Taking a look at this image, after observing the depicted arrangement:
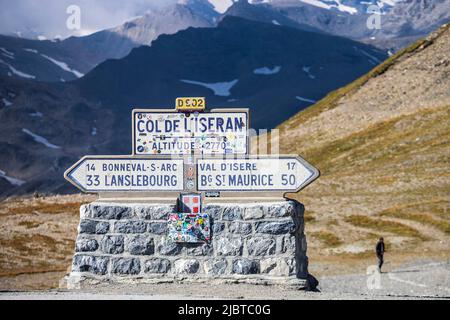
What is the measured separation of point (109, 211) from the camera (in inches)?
742

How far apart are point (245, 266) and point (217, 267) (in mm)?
625

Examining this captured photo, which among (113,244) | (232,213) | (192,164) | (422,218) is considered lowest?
(113,244)

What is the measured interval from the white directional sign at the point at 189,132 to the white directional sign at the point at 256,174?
0.33 m

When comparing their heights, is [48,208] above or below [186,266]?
above

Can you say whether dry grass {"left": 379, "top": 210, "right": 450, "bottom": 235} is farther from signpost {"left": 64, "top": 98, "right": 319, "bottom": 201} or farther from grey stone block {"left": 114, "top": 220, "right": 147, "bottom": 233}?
grey stone block {"left": 114, "top": 220, "right": 147, "bottom": 233}

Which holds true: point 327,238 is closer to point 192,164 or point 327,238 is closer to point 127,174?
point 192,164

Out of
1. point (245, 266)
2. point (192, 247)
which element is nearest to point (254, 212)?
point (245, 266)

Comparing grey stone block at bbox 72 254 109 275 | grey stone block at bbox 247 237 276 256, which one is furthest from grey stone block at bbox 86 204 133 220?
grey stone block at bbox 247 237 276 256

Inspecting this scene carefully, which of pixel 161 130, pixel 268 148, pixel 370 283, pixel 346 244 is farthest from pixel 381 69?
pixel 161 130

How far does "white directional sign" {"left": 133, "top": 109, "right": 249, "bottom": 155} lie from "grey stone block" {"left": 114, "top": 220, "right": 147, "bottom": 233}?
1.75 metres

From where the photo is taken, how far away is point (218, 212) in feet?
60.8
